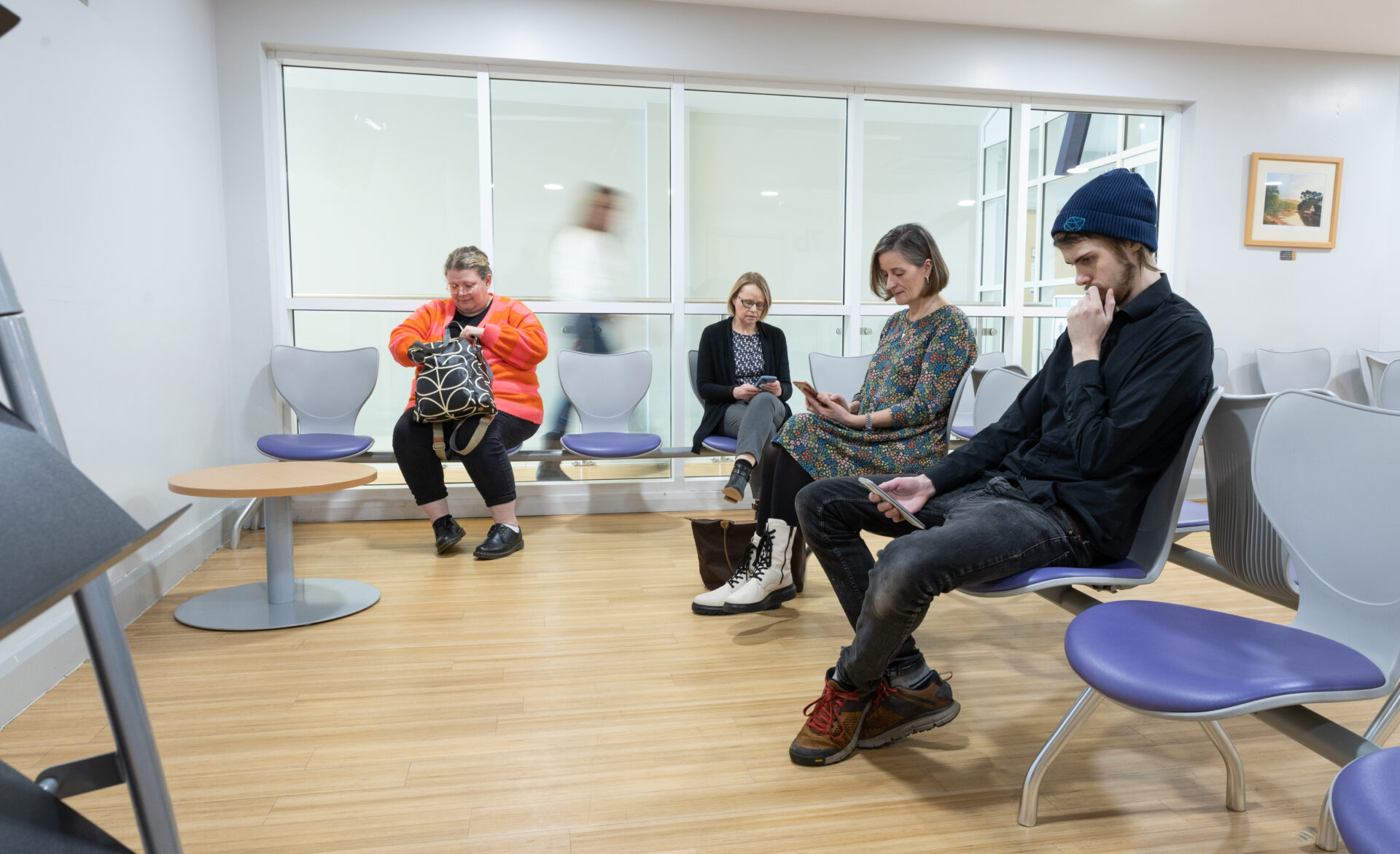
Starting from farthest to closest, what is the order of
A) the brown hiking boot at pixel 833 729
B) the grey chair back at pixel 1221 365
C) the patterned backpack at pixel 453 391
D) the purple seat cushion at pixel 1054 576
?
the grey chair back at pixel 1221 365, the patterned backpack at pixel 453 391, the brown hiking boot at pixel 833 729, the purple seat cushion at pixel 1054 576

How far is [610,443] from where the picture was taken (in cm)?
425

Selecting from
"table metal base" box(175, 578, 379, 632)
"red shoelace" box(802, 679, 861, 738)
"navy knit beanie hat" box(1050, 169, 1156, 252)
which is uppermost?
"navy knit beanie hat" box(1050, 169, 1156, 252)

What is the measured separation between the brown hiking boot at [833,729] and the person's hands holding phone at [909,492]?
0.45 metres

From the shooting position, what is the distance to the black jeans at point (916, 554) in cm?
172

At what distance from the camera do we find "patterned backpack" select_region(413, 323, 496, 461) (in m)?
3.60

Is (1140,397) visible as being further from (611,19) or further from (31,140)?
(611,19)

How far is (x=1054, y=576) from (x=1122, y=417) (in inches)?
14.5

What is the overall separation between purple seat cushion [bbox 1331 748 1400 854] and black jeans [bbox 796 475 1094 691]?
2.56 feet

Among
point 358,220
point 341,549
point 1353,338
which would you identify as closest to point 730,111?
point 358,220

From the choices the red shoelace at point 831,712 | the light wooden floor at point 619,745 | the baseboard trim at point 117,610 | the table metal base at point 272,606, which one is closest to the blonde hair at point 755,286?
the light wooden floor at point 619,745

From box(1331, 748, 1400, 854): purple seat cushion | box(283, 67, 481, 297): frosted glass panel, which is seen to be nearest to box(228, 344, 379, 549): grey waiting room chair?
box(283, 67, 481, 297): frosted glass panel

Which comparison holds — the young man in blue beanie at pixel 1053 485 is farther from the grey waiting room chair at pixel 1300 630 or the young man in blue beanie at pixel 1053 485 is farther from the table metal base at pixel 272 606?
the table metal base at pixel 272 606

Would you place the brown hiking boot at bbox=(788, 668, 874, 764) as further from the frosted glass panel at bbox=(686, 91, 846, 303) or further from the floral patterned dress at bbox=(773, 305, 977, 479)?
the frosted glass panel at bbox=(686, 91, 846, 303)

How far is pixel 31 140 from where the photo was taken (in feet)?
8.15
